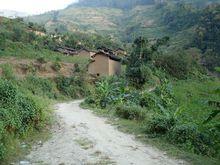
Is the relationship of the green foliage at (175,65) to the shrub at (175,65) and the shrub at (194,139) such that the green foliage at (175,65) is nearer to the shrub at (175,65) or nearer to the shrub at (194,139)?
the shrub at (175,65)

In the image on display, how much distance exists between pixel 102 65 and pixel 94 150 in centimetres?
4180

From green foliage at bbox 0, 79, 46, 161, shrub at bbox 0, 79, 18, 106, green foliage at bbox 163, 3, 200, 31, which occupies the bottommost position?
green foliage at bbox 0, 79, 46, 161

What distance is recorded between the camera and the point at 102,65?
55.3 metres

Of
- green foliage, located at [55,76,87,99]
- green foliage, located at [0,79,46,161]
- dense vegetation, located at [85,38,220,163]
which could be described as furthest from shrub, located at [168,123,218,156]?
green foliage, located at [55,76,87,99]

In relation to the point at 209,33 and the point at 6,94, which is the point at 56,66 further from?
the point at 209,33

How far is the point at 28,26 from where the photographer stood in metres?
87.1

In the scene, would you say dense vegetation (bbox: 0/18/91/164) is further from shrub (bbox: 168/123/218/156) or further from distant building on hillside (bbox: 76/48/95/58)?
shrub (bbox: 168/123/218/156)

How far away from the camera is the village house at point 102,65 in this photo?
180 ft

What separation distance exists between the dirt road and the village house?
119 ft

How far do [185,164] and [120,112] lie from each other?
435 inches

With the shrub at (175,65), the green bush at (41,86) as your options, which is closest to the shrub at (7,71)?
the green bush at (41,86)

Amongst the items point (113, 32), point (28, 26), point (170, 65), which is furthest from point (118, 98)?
point (113, 32)

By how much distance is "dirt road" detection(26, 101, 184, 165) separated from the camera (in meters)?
12.4

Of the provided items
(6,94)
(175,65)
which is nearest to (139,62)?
(175,65)
